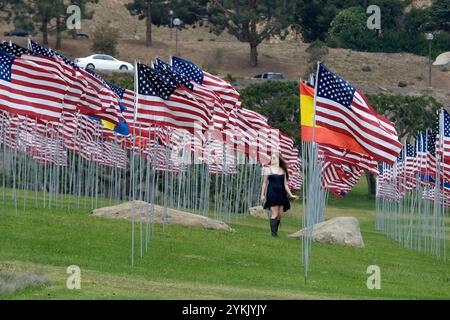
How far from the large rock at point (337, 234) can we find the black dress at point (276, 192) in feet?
9.04

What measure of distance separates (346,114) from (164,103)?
461 cm

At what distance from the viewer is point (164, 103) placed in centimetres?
3266

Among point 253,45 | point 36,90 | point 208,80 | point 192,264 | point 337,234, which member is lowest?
point 192,264

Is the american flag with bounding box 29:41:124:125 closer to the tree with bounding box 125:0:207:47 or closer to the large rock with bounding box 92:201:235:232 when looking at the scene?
the large rock with bounding box 92:201:235:232

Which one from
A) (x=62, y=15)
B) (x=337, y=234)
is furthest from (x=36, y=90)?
(x=62, y=15)

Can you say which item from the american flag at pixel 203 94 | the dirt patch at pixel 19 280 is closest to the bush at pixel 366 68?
the american flag at pixel 203 94

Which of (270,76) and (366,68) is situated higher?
(366,68)

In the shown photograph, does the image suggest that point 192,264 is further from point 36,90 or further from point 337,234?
point 337,234

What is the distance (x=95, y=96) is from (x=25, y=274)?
17377mm

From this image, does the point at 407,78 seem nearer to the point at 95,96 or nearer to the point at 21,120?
the point at 21,120

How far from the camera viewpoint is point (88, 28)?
504 feet

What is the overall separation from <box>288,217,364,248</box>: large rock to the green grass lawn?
54 centimetres

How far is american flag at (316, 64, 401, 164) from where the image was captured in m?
Answer: 29.7
